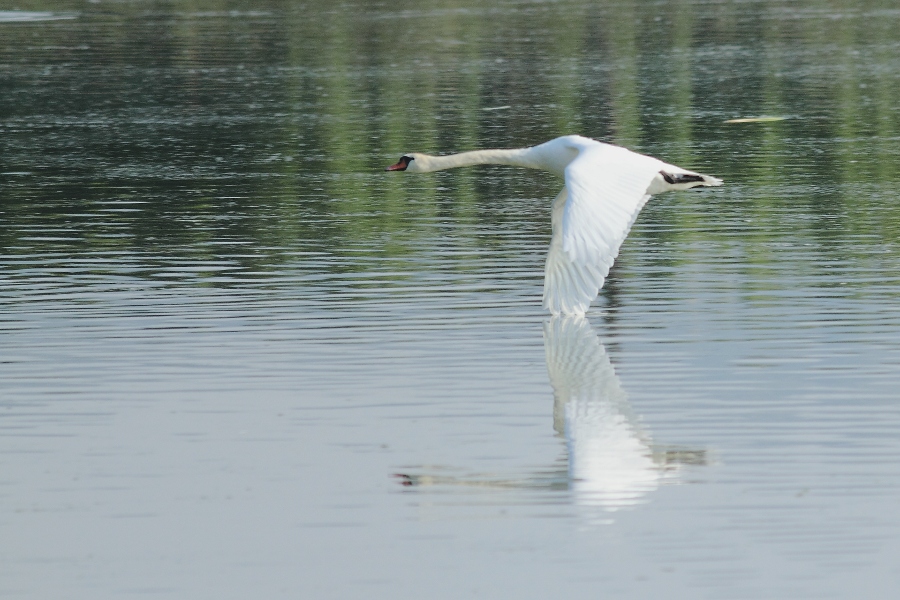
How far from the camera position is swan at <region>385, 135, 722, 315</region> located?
33.9ft

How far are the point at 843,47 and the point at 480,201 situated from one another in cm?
1847

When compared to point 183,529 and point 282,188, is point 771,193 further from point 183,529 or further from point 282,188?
point 183,529

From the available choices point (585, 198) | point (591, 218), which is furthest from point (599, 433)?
point (585, 198)

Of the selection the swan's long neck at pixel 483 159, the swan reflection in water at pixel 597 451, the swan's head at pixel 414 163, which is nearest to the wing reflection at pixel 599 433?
the swan reflection in water at pixel 597 451

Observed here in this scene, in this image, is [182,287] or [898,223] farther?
[898,223]

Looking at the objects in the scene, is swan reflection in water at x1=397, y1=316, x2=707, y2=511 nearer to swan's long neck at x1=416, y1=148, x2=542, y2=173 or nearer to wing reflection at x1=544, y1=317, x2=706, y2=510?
wing reflection at x1=544, y1=317, x2=706, y2=510

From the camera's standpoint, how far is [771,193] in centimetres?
1814

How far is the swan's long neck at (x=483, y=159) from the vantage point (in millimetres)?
12883

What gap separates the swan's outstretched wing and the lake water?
339 mm

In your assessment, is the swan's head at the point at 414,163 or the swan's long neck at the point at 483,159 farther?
the swan's head at the point at 414,163

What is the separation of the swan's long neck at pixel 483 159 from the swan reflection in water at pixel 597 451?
79.8 inches

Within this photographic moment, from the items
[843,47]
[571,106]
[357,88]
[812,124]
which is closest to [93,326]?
[812,124]

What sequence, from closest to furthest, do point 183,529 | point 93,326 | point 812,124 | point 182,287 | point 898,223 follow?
point 183,529 → point 93,326 → point 182,287 → point 898,223 → point 812,124

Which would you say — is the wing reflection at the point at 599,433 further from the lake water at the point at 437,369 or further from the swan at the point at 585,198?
the swan at the point at 585,198
